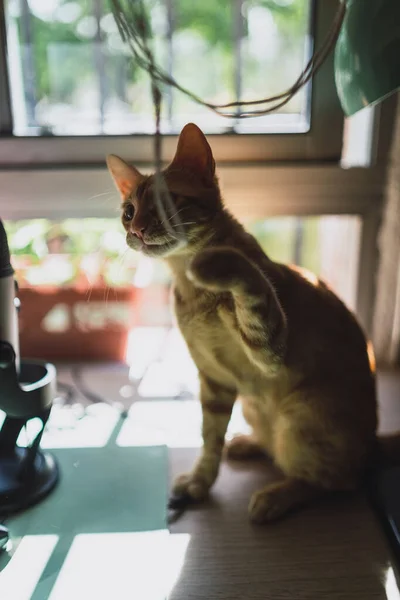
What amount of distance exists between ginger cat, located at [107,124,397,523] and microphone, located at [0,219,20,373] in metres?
0.19

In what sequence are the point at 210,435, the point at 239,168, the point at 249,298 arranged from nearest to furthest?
the point at 249,298 → the point at 210,435 → the point at 239,168

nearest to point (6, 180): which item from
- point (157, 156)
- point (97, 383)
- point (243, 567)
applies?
point (97, 383)

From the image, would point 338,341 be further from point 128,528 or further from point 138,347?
point 138,347

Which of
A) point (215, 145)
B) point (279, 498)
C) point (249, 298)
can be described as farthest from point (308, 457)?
point (215, 145)

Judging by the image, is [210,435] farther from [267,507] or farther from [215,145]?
[215,145]

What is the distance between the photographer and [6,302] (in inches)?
34.5

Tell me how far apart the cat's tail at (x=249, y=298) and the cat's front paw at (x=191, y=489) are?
0.27m

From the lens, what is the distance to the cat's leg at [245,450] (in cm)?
112

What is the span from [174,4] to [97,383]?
885 mm

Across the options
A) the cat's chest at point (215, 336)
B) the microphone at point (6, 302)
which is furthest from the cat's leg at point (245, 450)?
the microphone at point (6, 302)

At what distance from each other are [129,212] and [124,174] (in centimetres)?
8

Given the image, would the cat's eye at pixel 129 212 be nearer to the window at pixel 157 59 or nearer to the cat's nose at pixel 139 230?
the cat's nose at pixel 139 230

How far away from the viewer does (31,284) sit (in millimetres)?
1361

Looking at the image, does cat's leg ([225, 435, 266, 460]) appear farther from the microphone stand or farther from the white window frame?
the white window frame
